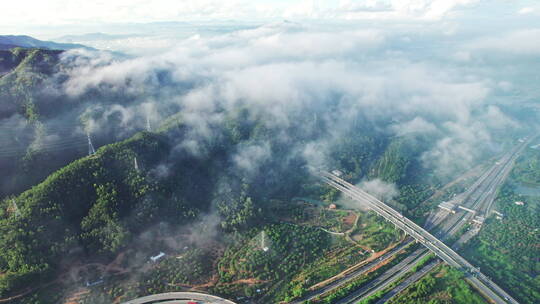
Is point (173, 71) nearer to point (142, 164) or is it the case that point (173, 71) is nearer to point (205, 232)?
point (142, 164)

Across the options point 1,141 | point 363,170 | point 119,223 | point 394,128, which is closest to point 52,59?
point 1,141

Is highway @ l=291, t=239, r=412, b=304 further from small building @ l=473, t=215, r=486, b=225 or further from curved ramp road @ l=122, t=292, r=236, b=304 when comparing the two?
small building @ l=473, t=215, r=486, b=225

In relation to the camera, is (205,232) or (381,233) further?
(381,233)

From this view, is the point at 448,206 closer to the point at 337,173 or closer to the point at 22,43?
the point at 337,173

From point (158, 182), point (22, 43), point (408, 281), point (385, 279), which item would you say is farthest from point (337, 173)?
point (22, 43)

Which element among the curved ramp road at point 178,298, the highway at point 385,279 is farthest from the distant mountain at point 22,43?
the highway at point 385,279
